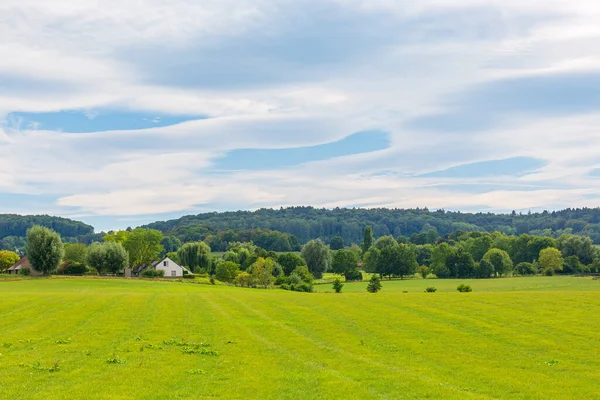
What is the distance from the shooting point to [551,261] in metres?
147

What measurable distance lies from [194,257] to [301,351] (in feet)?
384

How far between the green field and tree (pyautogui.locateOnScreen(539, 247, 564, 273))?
374ft

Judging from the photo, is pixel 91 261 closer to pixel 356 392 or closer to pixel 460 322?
pixel 460 322

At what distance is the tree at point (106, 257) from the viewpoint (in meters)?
112

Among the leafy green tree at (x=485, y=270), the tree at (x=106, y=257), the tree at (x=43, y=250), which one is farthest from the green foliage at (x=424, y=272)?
the tree at (x=43, y=250)

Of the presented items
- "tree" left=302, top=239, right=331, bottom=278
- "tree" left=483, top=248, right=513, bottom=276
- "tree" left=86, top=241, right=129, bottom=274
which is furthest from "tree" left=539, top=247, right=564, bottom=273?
"tree" left=86, top=241, right=129, bottom=274

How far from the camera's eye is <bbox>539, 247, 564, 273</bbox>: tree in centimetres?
14600

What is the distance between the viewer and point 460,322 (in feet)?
110

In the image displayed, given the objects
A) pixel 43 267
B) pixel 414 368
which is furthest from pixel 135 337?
pixel 43 267

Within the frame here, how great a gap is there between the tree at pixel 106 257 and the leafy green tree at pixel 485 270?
9049cm

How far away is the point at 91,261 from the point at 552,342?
10250 cm

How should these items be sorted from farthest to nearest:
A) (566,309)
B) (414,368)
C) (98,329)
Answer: (566,309), (98,329), (414,368)

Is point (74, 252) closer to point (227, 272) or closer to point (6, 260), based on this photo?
point (6, 260)

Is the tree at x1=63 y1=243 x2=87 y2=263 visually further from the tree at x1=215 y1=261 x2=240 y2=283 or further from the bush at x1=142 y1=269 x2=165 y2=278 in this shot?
the tree at x1=215 y1=261 x2=240 y2=283
